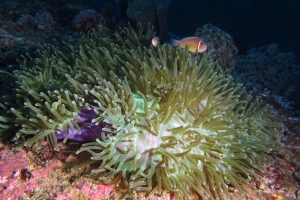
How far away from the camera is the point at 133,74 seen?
2.92 meters

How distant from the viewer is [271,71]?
789cm

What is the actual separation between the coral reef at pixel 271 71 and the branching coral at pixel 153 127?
512cm

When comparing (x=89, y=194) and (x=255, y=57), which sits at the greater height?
(x=255, y=57)

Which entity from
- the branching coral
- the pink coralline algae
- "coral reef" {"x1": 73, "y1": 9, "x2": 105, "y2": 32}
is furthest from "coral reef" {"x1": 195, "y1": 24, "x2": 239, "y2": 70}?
the pink coralline algae

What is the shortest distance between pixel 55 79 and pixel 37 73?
0.84 ft

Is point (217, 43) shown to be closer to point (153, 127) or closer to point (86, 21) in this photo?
point (86, 21)

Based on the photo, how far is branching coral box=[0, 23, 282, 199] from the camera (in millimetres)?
2557

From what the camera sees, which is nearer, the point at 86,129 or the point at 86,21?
the point at 86,129

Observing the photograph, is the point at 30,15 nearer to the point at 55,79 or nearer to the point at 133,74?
the point at 55,79

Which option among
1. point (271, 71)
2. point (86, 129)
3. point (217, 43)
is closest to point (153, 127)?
point (86, 129)

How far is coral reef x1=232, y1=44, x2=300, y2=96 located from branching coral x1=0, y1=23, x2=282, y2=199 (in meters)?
5.12

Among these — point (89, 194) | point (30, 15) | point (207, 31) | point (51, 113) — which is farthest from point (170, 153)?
point (30, 15)

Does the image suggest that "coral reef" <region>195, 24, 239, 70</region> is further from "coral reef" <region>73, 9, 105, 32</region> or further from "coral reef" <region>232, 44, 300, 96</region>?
"coral reef" <region>73, 9, 105, 32</region>

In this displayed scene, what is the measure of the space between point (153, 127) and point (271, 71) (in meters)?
6.86
